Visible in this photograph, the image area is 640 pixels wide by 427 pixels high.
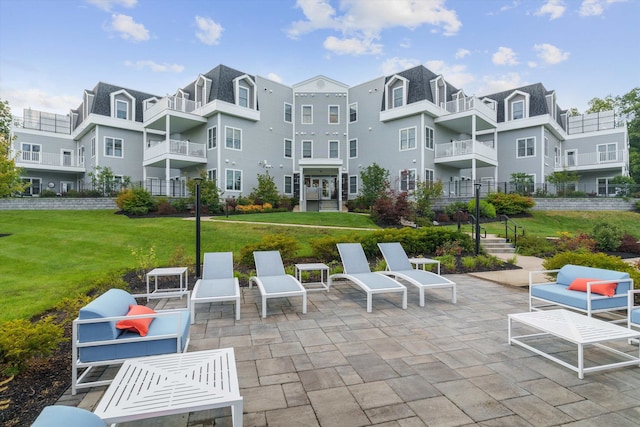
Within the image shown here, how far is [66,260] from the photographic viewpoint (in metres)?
10.3

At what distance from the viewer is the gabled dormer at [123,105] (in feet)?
86.0

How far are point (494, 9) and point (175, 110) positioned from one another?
64.1 ft

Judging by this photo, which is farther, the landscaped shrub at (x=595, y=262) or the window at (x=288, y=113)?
the window at (x=288, y=113)

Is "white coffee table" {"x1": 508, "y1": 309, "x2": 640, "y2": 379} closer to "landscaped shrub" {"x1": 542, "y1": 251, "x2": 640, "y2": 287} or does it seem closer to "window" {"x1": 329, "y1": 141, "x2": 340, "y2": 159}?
"landscaped shrub" {"x1": 542, "y1": 251, "x2": 640, "y2": 287}

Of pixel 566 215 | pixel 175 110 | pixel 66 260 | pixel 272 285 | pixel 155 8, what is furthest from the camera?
pixel 175 110

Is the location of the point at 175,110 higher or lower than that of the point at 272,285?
higher

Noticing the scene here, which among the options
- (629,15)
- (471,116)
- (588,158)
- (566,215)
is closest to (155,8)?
(629,15)

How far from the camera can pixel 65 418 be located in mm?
1521

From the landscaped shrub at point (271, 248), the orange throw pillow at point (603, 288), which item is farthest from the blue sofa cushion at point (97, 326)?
the orange throw pillow at point (603, 288)

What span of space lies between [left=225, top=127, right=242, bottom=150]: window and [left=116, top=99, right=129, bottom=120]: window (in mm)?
9916

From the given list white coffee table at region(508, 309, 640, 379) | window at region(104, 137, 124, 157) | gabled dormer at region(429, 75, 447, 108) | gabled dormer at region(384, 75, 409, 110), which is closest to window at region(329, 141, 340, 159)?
gabled dormer at region(384, 75, 409, 110)

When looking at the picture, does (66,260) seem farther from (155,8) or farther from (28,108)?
(28,108)

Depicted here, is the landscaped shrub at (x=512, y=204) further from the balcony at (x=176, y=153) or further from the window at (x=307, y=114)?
the balcony at (x=176, y=153)

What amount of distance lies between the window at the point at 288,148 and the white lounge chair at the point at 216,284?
68.3 feet
